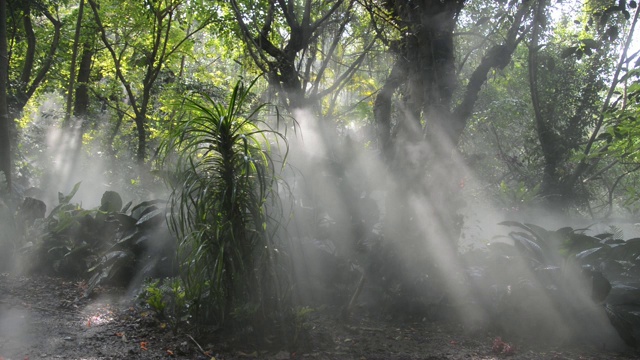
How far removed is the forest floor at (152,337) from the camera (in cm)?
374

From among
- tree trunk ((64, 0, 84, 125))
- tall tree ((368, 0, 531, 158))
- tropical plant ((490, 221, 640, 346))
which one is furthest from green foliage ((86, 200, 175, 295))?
tree trunk ((64, 0, 84, 125))

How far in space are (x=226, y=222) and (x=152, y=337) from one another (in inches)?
44.9

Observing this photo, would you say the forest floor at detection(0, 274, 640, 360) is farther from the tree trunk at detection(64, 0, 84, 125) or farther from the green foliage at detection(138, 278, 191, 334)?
the tree trunk at detection(64, 0, 84, 125)

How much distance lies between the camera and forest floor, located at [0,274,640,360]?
12.3ft

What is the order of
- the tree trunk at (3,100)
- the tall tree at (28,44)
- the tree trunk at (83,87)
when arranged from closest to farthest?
the tree trunk at (3,100) → the tall tree at (28,44) → the tree trunk at (83,87)

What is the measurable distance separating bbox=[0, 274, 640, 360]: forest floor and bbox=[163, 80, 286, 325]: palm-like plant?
1.17 ft

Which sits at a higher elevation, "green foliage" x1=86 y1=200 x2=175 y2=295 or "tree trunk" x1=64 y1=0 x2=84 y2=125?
"tree trunk" x1=64 y1=0 x2=84 y2=125

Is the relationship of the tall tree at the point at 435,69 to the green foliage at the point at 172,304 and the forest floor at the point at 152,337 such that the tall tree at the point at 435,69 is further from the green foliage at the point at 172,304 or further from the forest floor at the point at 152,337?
the green foliage at the point at 172,304

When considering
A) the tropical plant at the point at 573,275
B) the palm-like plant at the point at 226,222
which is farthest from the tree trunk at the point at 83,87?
the tropical plant at the point at 573,275

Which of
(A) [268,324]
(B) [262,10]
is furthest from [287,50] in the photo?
(A) [268,324]

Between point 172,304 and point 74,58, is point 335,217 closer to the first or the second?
point 172,304

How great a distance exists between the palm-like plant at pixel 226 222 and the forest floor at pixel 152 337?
1.17 ft

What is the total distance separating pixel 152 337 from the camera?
3.99m

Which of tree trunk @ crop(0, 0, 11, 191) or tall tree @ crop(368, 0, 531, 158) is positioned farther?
tree trunk @ crop(0, 0, 11, 191)
